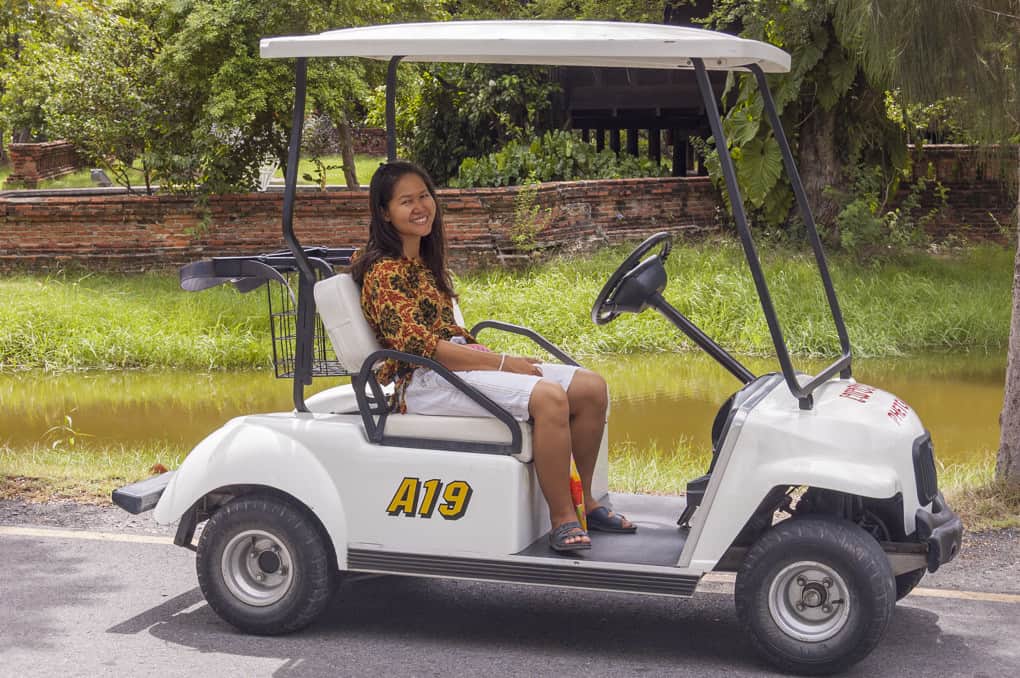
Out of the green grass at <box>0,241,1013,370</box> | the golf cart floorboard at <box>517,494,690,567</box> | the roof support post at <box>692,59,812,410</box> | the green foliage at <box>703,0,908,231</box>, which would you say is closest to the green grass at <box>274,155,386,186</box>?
the green grass at <box>0,241,1013,370</box>

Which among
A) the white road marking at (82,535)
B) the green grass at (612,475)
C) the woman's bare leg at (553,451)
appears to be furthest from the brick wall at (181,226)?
the woman's bare leg at (553,451)

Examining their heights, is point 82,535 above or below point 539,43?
below

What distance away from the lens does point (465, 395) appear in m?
4.66

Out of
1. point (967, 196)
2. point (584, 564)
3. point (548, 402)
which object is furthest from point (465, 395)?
point (967, 196)

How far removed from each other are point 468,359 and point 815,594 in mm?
1429

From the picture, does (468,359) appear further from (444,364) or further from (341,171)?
(341,171)

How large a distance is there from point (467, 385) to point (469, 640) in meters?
0.94

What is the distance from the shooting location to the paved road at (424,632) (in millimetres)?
4441

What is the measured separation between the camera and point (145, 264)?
15.1 meters

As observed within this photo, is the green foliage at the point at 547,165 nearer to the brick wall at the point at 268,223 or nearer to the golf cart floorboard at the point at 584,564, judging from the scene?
the brick wall at the point at 268,223

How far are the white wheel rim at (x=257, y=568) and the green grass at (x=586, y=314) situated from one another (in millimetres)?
7285

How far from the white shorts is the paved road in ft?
2.72

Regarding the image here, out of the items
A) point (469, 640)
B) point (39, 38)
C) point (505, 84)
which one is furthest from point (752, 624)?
point (505, 84)

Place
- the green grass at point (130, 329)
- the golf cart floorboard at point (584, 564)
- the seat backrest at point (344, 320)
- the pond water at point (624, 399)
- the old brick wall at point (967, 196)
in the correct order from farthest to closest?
the old brick wall at point (967, 196)
the green grass at point (130, 329)
the pond water at point (624, 399)
the seat backrest at point (344, 320)
the golf cart floorboard at point (584, 564)
